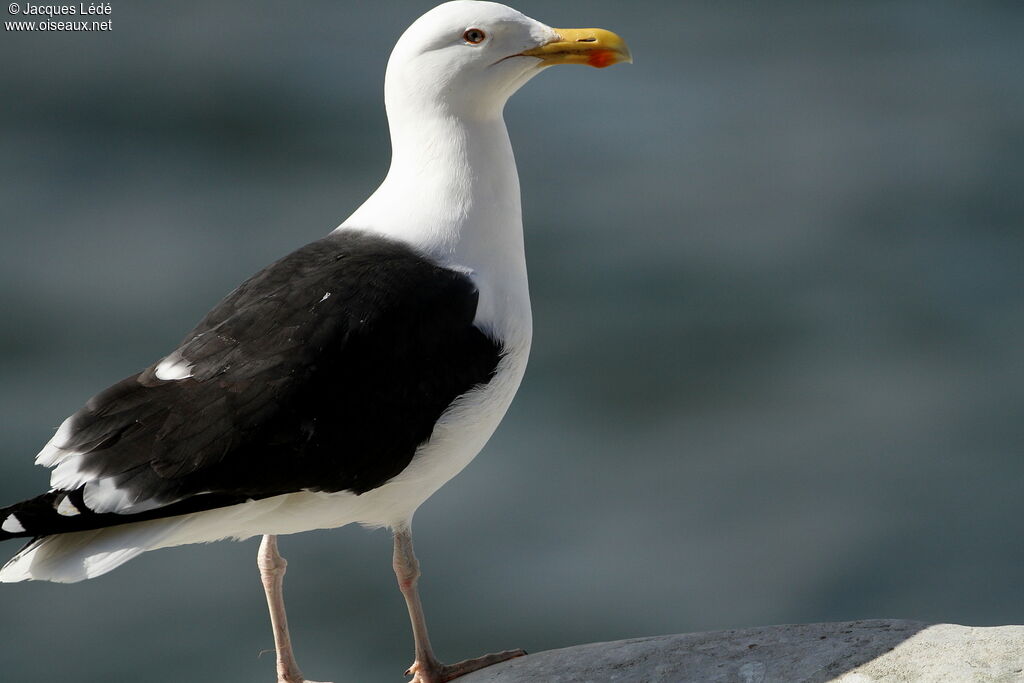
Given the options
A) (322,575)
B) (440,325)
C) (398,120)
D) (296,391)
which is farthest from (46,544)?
(322,575)

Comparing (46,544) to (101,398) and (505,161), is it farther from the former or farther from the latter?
(505,161)

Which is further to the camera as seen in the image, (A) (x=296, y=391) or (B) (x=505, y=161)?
(B) (x=505, y=161)

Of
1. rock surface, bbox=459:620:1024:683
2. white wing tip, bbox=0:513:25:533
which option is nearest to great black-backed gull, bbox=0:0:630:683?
white wing tip, bbox=0:513:25:533

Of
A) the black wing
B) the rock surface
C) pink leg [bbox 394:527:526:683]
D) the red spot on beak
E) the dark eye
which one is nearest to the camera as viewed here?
the black wing

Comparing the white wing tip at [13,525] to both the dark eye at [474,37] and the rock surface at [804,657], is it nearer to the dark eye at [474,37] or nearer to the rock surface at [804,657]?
the rock surface at [804,657]

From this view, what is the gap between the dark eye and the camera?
5.82 m

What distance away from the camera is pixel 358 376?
533 centimetres

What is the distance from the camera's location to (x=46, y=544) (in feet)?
16.6

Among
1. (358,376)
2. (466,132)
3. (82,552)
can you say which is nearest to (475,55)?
(466,132)

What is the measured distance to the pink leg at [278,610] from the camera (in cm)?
618

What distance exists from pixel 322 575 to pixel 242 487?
5856 millimetres

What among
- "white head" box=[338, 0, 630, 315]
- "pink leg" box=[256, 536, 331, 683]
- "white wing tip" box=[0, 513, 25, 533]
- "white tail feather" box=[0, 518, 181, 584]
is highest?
"white head" box=[338, 0, 630, 315]

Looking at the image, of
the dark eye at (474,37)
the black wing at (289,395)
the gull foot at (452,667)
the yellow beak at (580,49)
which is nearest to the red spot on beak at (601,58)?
the yellow beak at (580,49)

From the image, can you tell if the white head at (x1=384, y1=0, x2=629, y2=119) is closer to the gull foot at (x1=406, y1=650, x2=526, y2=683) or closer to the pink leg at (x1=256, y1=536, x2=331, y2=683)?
the pink leg at (x1=256, y1=536, x2=331, y2=683)
